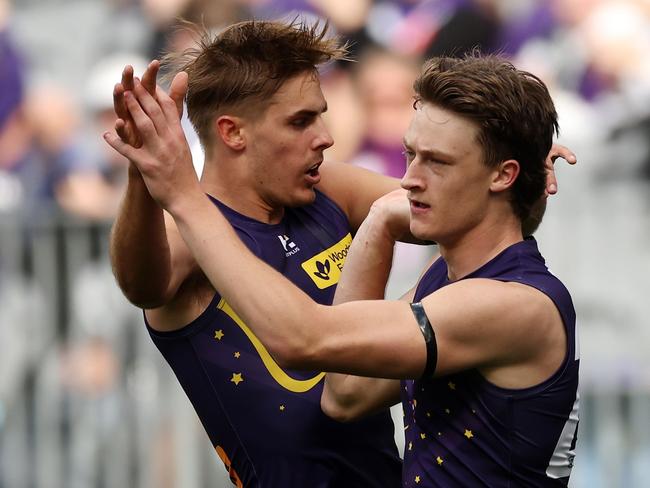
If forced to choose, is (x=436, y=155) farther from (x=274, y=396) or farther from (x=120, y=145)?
(x=274, y=396)

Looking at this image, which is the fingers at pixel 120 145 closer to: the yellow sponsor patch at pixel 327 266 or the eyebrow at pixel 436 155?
the eyebrow at pixel 436 155

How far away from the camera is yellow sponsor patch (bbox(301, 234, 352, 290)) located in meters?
4.89

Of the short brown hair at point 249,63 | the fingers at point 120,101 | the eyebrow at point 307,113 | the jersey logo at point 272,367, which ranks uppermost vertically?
the short brown hair at point 249,63

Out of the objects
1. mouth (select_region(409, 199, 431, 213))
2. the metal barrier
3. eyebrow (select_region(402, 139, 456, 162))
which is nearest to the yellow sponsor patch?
mouth (select_region(409, 199, 431, 213))

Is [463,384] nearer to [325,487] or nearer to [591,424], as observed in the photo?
[325,487]

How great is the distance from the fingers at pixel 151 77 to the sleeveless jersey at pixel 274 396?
1003 mm

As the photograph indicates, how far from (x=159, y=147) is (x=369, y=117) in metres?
4.97

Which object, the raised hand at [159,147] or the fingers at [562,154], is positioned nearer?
the raised hand at [159,147]

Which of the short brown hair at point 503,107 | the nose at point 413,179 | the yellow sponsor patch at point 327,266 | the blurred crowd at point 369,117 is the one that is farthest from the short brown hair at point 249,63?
the blurred crowd at point 369,117

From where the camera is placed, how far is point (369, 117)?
344 inches

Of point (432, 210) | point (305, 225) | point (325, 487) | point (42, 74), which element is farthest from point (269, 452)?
point (42, 74)

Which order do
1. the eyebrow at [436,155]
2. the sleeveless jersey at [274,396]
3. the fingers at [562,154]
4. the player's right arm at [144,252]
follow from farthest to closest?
the sleeveless jersey at [274,396]
the fingers at [562,154]
the player's right arm at [144,252]
the eyebrow at [436,155]

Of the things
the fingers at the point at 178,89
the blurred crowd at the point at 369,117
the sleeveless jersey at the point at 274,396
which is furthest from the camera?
the blurred crowd at the point at 369,117

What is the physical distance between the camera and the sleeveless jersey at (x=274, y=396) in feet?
15.5
